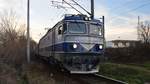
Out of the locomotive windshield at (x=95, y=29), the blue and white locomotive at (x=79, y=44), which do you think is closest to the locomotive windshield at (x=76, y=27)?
the blue and white locomotive at (x=79, y=44)

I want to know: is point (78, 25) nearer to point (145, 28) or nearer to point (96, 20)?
point (96, 20)

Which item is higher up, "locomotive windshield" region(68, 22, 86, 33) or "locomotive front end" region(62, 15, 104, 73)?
"locomotive windshield" region(68, 22, 86, 33)

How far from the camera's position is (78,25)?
1591 cm

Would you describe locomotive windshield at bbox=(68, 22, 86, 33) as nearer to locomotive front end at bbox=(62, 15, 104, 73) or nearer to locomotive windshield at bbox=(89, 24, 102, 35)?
locomotive front end at bbox=(62, 15, 104, 73)

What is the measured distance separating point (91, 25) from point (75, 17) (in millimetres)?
986

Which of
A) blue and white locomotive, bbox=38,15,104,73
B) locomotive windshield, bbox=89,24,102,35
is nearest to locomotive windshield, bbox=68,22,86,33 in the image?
blue and white locomotive, bbox=38,15,104,73

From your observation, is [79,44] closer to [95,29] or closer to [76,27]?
[76,27]

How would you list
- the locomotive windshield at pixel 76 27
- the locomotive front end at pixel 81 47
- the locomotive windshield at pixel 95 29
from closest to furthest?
the locomotive front end at pixel 81 47, the locomotive windshield at pixel 76 27, the locomotive windshield at pixel 95 29

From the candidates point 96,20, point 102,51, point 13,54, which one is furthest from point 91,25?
point 13,54

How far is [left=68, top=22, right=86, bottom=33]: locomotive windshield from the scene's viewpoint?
51.5ft

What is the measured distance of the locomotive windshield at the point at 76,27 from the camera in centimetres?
1569

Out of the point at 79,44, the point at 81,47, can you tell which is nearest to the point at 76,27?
the point at 79,44

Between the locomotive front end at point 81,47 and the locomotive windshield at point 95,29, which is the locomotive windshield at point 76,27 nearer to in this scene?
the locomotive front end at point 81,47

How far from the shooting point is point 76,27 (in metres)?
15.9
